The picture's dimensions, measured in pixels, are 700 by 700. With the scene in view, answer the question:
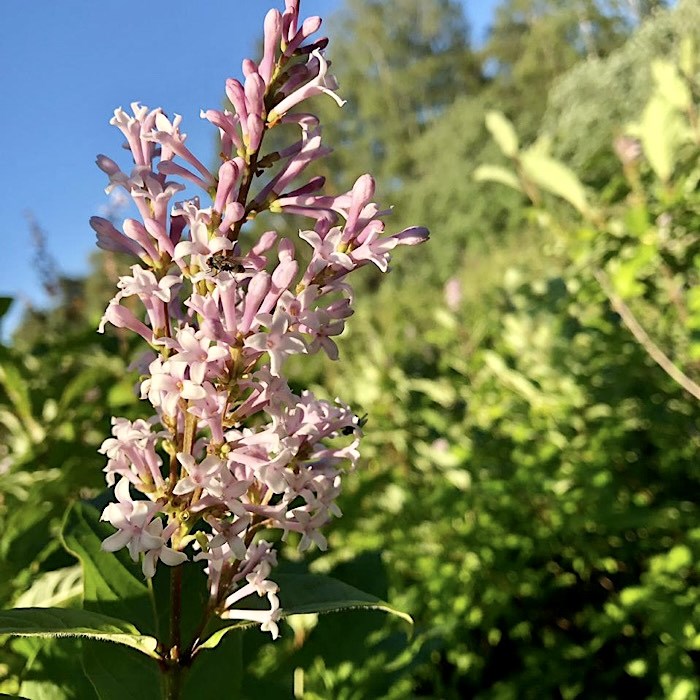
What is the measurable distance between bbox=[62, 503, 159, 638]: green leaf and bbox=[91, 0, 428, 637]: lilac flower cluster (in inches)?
4.8

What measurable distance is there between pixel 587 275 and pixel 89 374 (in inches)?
52.7

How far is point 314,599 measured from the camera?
755mm

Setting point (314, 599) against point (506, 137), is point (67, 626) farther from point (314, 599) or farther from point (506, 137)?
point (506, 137)

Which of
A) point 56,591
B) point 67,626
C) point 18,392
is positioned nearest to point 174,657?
point 67,626

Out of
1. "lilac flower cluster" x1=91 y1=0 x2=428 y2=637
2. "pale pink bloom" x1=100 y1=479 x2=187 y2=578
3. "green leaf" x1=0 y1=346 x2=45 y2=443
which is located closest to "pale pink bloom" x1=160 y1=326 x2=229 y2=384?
"lilac flower cluster" x1=91 y1=0 x2=428 y2=637

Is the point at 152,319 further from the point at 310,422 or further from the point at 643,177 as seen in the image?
the point at 643,177

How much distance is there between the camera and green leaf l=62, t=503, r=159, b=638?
0.78 meters

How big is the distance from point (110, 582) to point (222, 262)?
1.30ft

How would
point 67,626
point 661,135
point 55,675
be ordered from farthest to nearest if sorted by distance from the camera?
point 661,135, point 55,675, point 67,626

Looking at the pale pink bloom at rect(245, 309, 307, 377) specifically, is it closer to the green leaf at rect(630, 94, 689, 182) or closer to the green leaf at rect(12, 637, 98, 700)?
the green leaf at rect(12, 637, 98, 700)

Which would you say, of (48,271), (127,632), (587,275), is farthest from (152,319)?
(48,271)

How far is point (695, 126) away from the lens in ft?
6.12

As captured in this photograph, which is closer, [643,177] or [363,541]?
[643,177]

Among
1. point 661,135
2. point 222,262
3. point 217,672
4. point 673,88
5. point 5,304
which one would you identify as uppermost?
point 673,88
